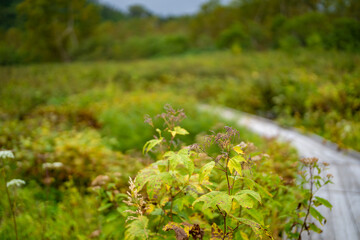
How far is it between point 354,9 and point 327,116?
5795mm

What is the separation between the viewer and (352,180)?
3059 mm

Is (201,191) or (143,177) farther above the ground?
(143,177)

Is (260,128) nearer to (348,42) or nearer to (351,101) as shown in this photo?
(351,101)

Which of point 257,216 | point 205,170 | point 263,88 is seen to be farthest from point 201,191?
point 263,88

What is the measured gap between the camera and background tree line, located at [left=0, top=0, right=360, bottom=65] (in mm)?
10047

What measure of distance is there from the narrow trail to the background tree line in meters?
6.75

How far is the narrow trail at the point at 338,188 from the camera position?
2180 millimetres

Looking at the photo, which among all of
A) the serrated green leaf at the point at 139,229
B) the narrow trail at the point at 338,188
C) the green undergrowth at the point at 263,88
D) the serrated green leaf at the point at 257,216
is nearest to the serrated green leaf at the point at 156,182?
the serrated green leaf at the point at 139,229

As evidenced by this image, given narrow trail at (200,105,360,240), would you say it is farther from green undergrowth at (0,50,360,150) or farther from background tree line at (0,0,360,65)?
background tree line at (0,0,360,65)

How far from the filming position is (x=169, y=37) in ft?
98.3

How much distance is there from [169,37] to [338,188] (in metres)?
29.5

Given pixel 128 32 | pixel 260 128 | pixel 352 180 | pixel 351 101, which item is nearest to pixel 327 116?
pixel 351 101

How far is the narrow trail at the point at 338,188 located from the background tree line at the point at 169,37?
266 inches

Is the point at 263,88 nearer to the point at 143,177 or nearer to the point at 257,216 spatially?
the point at 257,216
